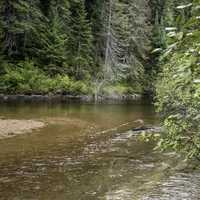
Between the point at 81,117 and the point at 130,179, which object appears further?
the point at 81,117

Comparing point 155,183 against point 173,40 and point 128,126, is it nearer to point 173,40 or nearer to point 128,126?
point 173,40

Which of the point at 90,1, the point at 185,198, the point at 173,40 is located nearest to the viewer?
the point at 173,40

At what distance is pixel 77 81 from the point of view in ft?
154

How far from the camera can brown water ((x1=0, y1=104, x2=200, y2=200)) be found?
1134 cm

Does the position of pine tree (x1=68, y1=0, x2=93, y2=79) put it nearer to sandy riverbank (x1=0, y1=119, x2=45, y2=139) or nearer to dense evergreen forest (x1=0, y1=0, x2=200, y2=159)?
dense evergreen forest (x1=0, y1=0, x2=200, y2=159)

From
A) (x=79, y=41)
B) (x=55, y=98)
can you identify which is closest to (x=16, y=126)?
(x=55, y=98)

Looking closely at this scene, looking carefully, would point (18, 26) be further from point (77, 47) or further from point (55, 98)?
point (77, 47)

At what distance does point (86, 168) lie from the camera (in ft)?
46.9

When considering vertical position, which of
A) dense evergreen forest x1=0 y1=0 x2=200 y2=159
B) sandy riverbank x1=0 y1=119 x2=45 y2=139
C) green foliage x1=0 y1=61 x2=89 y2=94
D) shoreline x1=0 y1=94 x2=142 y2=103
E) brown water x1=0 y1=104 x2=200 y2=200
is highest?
dense evergreen forest x1=0 y1=0 x2=200 y2=159

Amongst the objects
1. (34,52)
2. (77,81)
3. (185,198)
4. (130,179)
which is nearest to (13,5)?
(34,52)

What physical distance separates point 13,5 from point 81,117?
16.4 meters

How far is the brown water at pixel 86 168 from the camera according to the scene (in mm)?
11336

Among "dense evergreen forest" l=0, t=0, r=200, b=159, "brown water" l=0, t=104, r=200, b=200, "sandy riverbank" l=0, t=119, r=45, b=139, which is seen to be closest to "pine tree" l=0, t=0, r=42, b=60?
"dense evergreen forest" l=0, t=0, r=200, b=159

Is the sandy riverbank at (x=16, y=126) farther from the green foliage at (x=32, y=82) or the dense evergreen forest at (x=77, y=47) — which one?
the green foliage at (x=32, y=82)
